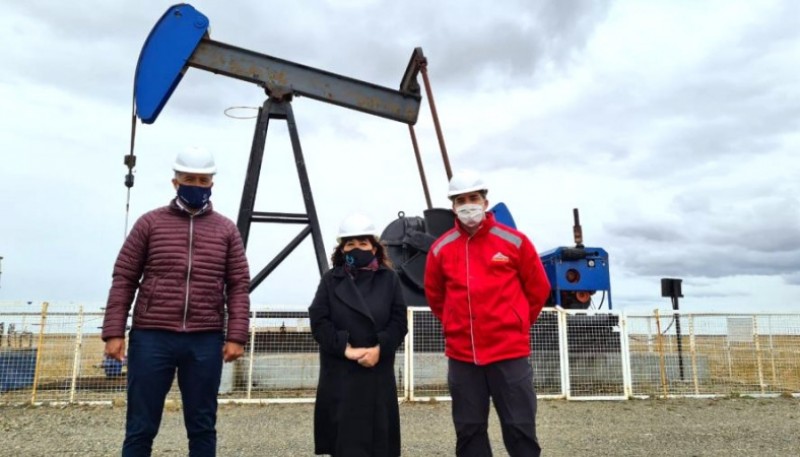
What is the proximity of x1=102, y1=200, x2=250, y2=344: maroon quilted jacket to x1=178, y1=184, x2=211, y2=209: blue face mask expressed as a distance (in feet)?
0.17

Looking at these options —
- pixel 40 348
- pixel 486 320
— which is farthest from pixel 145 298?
pixel 40 348

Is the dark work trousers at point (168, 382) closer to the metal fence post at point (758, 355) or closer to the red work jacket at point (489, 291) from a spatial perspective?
the red work jacket at point (489, 291)

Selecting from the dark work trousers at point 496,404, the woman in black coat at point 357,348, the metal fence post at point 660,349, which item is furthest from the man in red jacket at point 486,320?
the metal fence post at point 660,349

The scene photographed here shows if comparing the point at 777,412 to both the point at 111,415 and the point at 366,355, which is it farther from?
the point at 111,415

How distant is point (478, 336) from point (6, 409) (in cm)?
607

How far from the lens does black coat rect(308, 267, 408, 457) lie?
2633mm

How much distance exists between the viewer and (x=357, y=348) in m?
2.68

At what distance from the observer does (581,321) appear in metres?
7.33

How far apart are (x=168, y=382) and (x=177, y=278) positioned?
49 centimetres

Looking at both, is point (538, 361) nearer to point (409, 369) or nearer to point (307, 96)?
point (409, 369)

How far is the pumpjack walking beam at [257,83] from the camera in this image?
6.98 metres

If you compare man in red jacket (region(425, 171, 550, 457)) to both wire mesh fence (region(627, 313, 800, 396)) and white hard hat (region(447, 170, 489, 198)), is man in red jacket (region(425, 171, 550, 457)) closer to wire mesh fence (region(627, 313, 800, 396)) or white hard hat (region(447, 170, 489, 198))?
white hard hat (region(447, 170, 489, 198))

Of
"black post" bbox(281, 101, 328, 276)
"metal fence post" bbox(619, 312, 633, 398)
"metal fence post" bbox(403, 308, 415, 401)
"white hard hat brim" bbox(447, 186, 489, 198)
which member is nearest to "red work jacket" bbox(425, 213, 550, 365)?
"white hard hat brim" bbox(447, 186, 489, 198)

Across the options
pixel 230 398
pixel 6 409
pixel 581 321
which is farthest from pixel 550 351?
pixel 6 409
